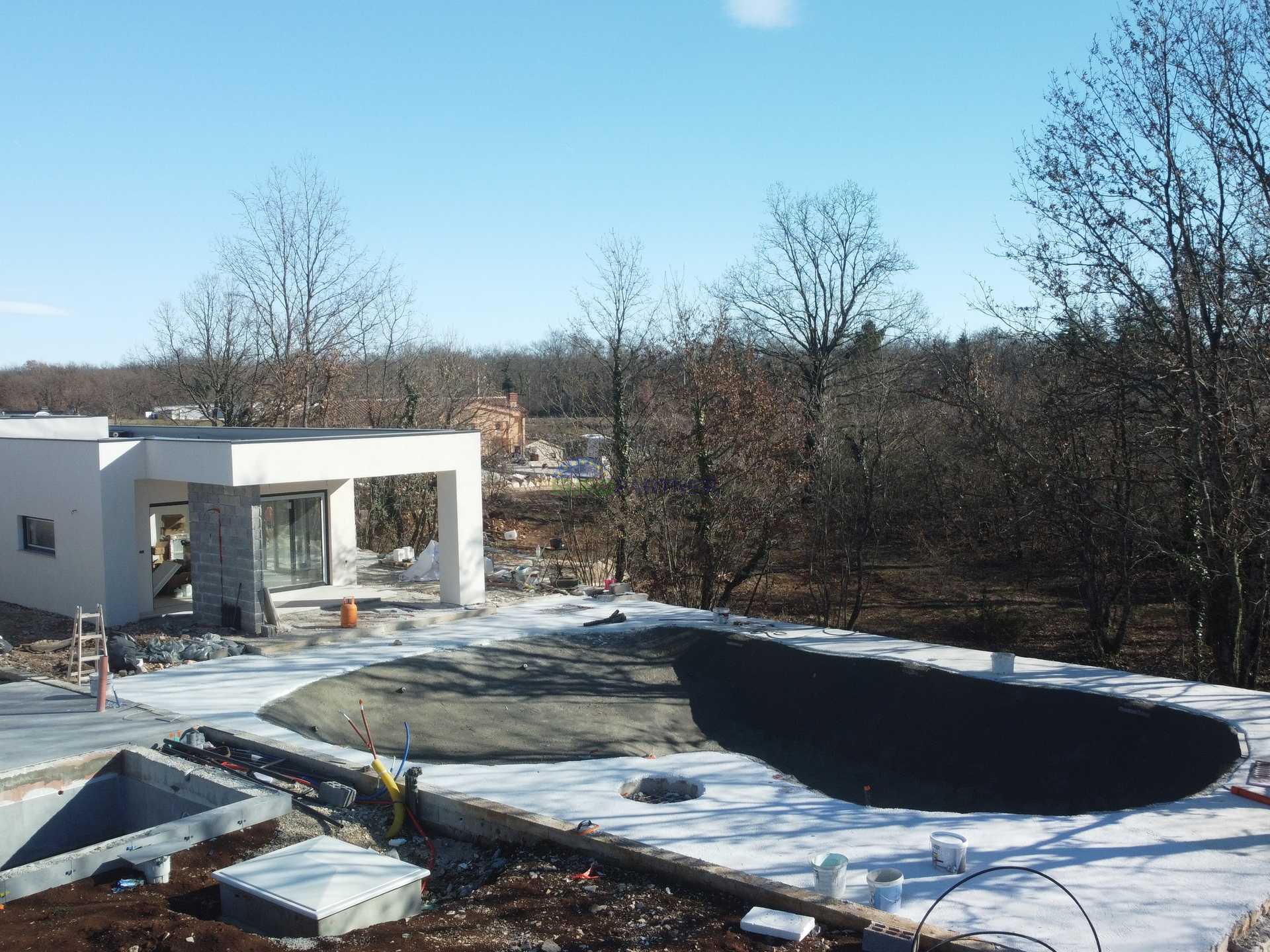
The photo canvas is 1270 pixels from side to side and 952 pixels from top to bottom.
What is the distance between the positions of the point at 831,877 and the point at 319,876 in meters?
3.08

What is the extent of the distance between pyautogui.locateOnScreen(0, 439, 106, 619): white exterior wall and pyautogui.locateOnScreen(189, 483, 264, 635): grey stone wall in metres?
1.30

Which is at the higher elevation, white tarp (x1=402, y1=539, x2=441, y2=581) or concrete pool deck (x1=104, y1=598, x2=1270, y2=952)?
white tarp (x1=402, y1=539, x2=441, y2=581)

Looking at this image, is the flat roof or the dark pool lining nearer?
the dark pool lining

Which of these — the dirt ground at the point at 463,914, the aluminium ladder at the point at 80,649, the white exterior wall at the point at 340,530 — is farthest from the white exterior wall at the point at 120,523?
the dirt ground at the point at 463,914

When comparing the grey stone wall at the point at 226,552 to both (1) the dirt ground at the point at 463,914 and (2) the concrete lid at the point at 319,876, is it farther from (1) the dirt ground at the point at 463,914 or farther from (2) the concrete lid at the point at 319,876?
(2) the concrete lid at the point at 319,876

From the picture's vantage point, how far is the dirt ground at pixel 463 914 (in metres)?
5.17

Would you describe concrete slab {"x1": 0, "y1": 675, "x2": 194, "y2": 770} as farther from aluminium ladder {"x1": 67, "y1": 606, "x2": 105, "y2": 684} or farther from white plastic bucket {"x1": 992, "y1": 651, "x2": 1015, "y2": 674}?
white plastic bucket {"x1": 992, "y1": 651, "x2": 1015, "y2": 674}

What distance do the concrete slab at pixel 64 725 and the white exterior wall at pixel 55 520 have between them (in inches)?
140

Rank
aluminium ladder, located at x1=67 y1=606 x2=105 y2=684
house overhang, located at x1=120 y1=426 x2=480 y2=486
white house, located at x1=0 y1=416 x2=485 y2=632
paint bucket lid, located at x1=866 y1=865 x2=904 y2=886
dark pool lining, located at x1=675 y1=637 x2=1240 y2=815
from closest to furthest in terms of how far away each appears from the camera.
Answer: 1. paint bucket lid, located at x1=866 y1=865 x2=904 y2=886
2. dark pool lining, located at x1=675 y1=637 x2=1240 y2=815
3. aluminium ladder, located at x1=67 y1=606 x2=105 y2=684
4. house overhang, located at x1=120 y1=426 x2=480 y2=486
5. white house, located at x1=0 y1=416 x2=485 y2=632

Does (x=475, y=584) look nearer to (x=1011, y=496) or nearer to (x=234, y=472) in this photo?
(x=234, y=472)

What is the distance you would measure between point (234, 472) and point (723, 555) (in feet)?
34.2

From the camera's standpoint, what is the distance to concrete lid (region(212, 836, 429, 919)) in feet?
18.0

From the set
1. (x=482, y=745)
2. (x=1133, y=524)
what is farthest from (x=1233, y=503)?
Answer: (x=482, y=745)

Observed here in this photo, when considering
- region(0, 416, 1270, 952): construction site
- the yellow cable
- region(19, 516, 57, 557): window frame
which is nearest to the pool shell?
region(0, 416, 1270, 952): construction site
